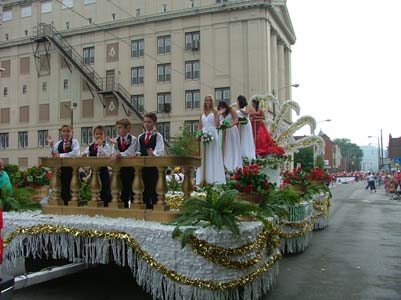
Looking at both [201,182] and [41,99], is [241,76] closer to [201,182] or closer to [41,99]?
[41,99]

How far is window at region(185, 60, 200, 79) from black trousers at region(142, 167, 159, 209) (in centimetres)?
4142

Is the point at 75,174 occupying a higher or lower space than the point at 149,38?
lower

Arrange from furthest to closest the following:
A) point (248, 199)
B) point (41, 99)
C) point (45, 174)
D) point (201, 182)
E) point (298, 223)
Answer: point (41, 99) < point (45, 174) < point (298, 223) < point (201, 182) < point (248, 199)

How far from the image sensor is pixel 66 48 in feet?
165

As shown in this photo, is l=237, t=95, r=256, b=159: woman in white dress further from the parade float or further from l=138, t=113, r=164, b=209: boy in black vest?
l=138, t=113, r=164, b=209: boy in black vest

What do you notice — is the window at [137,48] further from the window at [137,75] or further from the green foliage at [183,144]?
the green foliage at [183,144]

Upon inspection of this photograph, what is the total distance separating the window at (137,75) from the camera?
4872 cm

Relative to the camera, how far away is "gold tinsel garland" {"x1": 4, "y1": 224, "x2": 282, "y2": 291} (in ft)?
15.0

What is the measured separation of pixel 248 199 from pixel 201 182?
1.69 metres

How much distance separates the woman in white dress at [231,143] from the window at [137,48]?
136 ft

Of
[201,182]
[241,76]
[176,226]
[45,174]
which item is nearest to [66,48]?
[241,76]

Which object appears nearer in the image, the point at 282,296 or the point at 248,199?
the point at 282,296

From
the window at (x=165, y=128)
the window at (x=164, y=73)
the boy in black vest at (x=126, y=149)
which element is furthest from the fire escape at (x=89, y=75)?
the boy in black vest at (x=126, y=149)

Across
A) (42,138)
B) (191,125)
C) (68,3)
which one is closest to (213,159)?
(191,125)
